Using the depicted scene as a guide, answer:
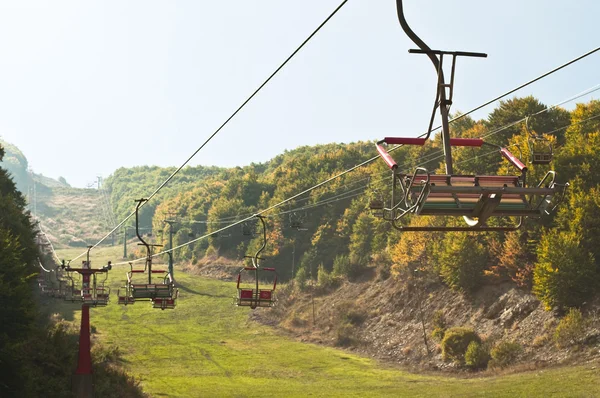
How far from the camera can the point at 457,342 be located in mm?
80188

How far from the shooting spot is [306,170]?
166 m

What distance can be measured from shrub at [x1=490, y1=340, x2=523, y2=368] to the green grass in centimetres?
347

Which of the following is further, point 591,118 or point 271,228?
point 271,228

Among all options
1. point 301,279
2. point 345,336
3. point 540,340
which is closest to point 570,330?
point 540,340

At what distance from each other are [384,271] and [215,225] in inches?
2367

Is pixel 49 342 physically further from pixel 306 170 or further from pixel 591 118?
pixel 306 170

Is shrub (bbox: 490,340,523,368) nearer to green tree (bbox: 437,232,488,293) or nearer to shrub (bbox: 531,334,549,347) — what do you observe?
shrub (bbox: 531,334,549,347)

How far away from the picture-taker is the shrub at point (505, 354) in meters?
72.9

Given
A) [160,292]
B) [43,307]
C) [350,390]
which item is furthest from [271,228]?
[160,292]

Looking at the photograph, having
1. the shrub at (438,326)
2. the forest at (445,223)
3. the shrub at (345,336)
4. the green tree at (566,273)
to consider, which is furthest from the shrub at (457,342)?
the shrub at (345,336)

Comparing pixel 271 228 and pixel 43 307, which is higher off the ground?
pixel 271 228

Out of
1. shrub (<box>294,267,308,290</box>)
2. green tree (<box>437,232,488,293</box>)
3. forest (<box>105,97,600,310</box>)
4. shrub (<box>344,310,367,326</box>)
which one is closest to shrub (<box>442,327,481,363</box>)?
forest (<box>105,97,600,310</box>)

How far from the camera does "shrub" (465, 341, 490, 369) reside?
7612 centimetres

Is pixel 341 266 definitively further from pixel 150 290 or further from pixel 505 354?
pixel 150 290
